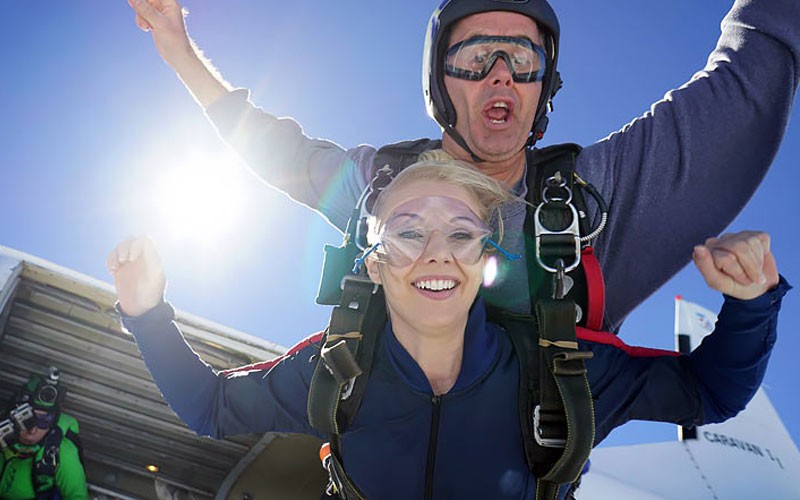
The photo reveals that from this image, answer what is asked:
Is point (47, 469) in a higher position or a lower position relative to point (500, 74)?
lower

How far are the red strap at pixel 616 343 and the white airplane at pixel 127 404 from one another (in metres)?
3.02

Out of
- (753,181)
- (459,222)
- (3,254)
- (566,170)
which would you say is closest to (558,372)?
(459,222)

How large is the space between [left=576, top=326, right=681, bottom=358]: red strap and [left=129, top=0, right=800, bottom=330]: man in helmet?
0.89 ft

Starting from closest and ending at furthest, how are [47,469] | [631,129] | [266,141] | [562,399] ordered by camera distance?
[562,399], [631,129], [266,141], [47,469]

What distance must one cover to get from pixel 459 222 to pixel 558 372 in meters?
0.56

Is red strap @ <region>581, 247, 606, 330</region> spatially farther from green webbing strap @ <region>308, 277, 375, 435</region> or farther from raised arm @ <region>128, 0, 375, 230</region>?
raised arm @ <region>128, 0, 375, 230</region>

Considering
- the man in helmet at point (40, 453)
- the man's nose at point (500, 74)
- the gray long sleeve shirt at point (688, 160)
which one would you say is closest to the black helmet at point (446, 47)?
the man's nose at point (500, 74)

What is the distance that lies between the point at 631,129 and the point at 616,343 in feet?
2.88

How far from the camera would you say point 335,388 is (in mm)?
1878

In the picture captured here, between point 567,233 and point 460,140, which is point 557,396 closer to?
point 567,233

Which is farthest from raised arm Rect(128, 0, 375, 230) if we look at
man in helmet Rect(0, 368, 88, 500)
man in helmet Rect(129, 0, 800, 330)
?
man in helmet Rect(0, 368, 88, 500)

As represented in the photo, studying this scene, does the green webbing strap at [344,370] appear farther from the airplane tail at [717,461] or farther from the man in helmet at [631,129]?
the airplane tail at [717,461]

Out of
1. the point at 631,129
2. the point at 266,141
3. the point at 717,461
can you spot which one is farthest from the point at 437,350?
the point at 717,461

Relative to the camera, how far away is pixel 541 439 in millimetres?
1841
